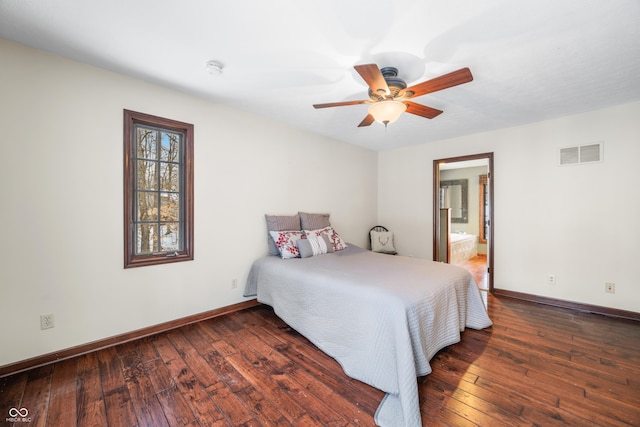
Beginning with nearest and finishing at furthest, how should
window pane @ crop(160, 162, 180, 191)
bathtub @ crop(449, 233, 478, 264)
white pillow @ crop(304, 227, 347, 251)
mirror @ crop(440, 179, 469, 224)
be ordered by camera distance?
1. window pane @ crop(160, 162, 180, 191)
2. white pillow @ crop(304, 227, 347, 251)
3. bathtub @ crop(449, 233, 478, 264)
4. mirror @ crop(440, 179, 469, 224)

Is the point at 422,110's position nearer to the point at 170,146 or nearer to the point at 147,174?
the point at 170,146

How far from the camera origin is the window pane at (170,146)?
8.73 feet

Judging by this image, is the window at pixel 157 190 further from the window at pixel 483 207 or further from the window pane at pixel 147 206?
the window at pixel 483 207

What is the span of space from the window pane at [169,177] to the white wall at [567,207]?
3924mm

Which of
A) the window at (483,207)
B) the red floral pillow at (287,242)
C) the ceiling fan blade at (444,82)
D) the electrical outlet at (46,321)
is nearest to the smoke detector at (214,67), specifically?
the ceiling fan blade at (444,82)

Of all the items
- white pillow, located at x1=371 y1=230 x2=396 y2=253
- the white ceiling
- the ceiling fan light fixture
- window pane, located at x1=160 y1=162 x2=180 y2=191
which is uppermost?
the white ceiling

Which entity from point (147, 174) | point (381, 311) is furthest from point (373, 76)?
point (147, 174)

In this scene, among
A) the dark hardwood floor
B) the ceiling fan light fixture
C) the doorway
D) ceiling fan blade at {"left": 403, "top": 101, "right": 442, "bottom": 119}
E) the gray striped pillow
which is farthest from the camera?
the doorway

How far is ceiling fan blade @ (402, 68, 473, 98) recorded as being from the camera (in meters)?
1.69

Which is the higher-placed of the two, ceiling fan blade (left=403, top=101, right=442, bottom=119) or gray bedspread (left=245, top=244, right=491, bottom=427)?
ceiling fan blade (left=403, top=101, right=442, bottom=119)

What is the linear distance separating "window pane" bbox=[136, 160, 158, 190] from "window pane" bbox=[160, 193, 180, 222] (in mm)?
138

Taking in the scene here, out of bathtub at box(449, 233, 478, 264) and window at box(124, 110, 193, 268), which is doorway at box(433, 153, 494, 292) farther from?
window at box(124, 110, 193, 268)

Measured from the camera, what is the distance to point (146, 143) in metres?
2.56

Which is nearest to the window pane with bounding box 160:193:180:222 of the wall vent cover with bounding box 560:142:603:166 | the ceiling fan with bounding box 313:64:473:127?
the ceiling fan with bounding box 313:64:473:127
